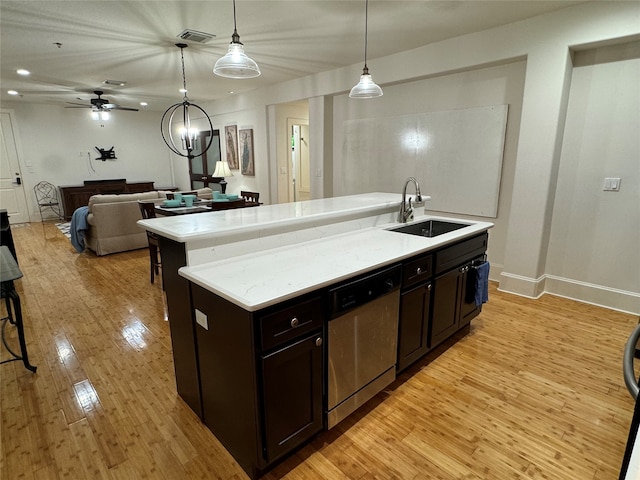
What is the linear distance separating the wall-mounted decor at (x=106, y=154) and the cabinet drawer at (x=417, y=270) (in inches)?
351

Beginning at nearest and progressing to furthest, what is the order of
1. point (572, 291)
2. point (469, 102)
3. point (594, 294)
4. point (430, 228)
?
1. point (430, 228)
2. point (594, 294)
3. point (572, 291)
4. point (469, 102)

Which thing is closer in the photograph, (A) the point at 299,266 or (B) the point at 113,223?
(A) the point at 299,266

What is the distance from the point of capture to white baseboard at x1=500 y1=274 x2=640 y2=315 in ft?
10.6

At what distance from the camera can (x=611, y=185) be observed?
3.17 m

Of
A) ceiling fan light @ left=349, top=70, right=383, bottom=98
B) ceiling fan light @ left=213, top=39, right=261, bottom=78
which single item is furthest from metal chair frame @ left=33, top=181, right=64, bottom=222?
ceiling fan light @ left=349, top=70, right=383, bottom=98

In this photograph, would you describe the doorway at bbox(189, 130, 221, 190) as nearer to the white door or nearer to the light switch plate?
the white door

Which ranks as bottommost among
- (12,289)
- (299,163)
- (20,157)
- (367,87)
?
(12,289)

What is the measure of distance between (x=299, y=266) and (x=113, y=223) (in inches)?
173

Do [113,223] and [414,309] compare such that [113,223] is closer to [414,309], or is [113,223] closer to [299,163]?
[299,163]

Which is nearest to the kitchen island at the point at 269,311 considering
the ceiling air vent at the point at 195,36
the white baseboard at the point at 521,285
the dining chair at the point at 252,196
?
the white baseboard at the point at 521,285

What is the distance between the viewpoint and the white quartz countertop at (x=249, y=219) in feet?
5.65

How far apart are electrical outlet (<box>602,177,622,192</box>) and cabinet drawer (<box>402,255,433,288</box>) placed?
2265 millimetres

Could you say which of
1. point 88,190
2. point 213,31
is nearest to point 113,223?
point 213,31

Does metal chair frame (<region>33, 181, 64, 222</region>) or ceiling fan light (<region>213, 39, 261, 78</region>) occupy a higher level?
ceiling fan light (<region>213, 39, 261, 78</region>)
